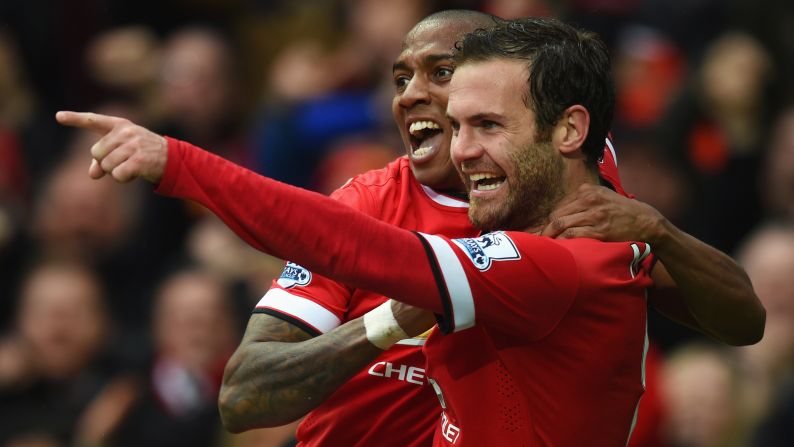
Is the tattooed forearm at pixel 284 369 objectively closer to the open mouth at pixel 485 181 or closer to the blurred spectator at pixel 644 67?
the open mouth at pixel 485 181

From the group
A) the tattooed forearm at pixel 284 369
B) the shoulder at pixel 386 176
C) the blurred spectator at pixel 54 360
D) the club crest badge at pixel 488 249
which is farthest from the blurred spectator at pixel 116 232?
the club crest badge at pixel 488 249

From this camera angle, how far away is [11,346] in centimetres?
817

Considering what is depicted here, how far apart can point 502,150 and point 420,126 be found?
2.23ft

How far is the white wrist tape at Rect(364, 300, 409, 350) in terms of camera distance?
3898mm

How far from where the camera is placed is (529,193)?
3848mm

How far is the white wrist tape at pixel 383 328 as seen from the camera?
12.8ft

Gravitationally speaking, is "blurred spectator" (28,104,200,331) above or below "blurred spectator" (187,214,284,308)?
below

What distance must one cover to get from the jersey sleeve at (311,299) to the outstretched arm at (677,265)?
0.68 metres

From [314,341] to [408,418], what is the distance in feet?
1.12

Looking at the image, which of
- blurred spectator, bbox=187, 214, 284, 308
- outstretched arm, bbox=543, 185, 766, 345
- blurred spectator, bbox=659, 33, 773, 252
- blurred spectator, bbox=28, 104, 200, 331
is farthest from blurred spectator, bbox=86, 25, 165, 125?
outstretched arm, bbox=543, 185, 766, 345

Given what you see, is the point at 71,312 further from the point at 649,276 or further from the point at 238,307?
the point at 649,276

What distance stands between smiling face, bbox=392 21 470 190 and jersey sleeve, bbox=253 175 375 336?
8.7 inches

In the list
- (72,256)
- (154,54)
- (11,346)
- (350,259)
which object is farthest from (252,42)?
(350,259)

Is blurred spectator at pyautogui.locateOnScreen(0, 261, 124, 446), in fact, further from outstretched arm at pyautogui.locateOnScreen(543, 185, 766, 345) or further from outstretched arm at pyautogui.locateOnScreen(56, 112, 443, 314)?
outstretched arm at pyautogui.locateOnScreen(56, 112, 443, 314)
